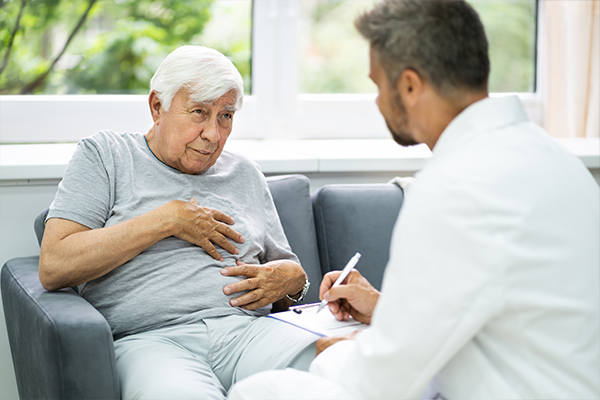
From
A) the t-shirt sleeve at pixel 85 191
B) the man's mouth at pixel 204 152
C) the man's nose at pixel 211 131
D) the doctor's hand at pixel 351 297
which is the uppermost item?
the man's nose at pixel 211 131

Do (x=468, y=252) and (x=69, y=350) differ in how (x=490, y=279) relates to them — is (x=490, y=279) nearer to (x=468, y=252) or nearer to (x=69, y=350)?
(x=468, y=252)

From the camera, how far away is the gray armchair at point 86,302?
1.31 m

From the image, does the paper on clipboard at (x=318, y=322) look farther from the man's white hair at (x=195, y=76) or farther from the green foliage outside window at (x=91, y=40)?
the green foliage outside window at (x=91, y=40)

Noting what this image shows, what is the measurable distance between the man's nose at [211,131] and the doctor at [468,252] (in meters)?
0.74

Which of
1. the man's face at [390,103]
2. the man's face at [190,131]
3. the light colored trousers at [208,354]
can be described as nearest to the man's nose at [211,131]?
A: the man's face at [190,131]

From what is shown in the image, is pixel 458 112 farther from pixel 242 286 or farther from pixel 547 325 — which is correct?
pixel 242 286

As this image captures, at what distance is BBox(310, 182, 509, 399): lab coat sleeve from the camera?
0.86 meters

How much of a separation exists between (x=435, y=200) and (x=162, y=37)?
207 centimetres

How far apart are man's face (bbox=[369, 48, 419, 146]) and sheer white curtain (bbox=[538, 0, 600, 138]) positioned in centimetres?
212

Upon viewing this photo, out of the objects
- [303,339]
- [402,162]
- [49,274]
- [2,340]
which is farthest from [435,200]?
[2,340]

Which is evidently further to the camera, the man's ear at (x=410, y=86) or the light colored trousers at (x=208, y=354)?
the light colored trousers at (x=208, y=354)

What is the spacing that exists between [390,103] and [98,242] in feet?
2.81

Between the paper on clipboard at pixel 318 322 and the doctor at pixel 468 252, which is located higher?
the doctor at pixel 468 252

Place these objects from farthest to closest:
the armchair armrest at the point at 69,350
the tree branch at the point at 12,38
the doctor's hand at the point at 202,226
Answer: the tree branch at the point at 12,38
the doctor's hand at the point at 202,226
the armchair armrest at the point at 69,350
